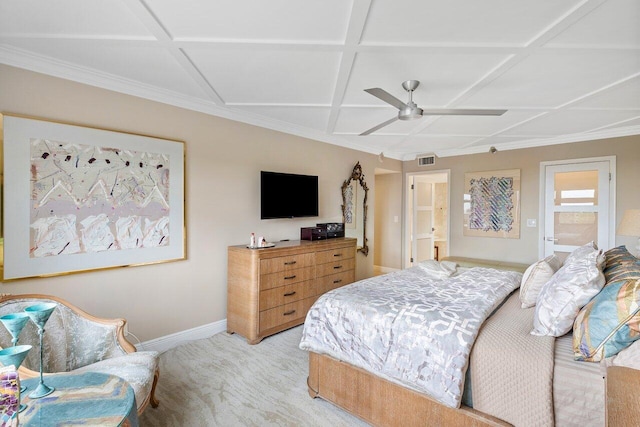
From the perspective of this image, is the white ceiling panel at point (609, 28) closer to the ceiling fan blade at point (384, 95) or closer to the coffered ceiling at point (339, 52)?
the coffered ceiling at point (339, 52)

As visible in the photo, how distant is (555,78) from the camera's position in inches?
94.7

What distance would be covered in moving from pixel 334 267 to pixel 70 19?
10.6 feet

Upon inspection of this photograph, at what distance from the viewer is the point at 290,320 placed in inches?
131

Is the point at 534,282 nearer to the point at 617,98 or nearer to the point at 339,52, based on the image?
the point at 339,52

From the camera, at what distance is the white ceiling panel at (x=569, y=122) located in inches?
128

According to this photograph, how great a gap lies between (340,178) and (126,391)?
3.90m

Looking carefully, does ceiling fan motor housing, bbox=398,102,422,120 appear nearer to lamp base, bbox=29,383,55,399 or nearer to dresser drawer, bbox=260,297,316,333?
dresser drawer, bbox=260,297,316,333

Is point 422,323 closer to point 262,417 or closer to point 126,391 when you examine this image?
point 262,417

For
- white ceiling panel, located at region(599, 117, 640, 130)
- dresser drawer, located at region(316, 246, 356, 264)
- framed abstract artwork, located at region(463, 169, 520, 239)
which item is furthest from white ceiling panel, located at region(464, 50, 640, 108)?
dresser drawer, located at region(316, 246, 356, 264)

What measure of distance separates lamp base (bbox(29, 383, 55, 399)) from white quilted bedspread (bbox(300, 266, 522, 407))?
4.50 ft

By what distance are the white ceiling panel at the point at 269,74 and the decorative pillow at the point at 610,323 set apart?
6.82 ft

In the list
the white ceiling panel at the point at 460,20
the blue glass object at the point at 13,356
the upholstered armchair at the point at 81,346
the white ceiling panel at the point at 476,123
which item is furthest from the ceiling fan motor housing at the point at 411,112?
the blue glass object at the point at 13,356

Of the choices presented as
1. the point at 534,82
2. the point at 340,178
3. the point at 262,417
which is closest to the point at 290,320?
the point at 262,417

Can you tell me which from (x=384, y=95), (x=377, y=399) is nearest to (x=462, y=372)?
(x=377, y=399)
